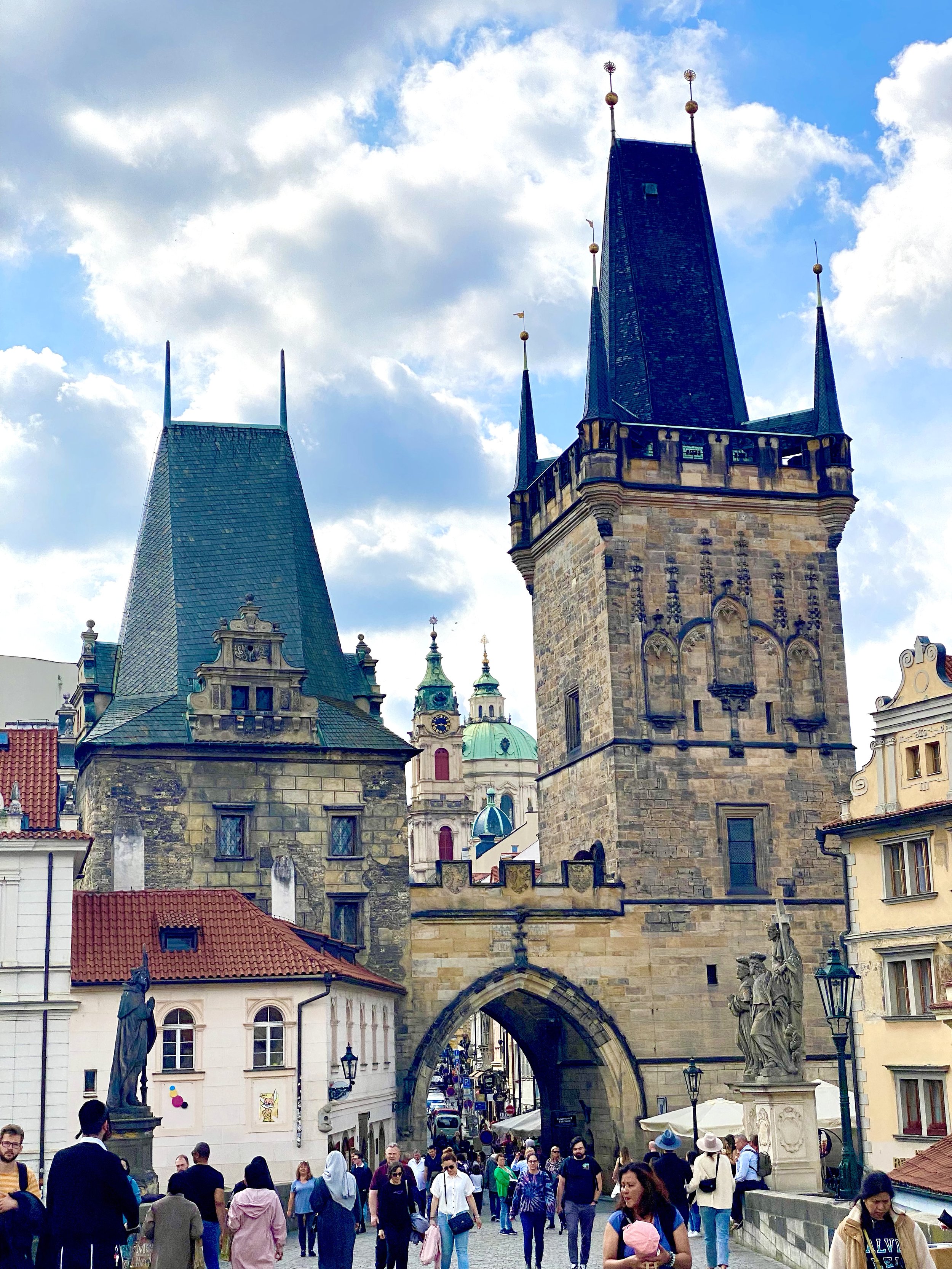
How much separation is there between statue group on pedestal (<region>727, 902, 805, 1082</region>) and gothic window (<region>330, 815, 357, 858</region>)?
14627 mm

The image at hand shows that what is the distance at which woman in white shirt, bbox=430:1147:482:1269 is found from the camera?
15227 mm

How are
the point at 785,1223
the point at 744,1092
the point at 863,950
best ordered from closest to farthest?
the point at 785,1223
the point at 744,1092
the point at 863,950

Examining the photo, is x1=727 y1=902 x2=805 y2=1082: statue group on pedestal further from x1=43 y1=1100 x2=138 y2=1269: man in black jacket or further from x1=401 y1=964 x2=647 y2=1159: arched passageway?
x1=43 y1=1100 x2=138 y2=1269: man in black jacket

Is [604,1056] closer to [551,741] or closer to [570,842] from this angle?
[570,842]

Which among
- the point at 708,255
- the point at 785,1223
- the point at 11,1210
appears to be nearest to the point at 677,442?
the point at 708,255

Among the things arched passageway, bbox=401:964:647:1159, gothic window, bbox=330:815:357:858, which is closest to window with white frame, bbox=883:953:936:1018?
arched passageway, bbox=401:964:647:1159

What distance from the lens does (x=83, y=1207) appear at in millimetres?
8297

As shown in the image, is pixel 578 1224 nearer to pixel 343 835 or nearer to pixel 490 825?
pixel 343 835

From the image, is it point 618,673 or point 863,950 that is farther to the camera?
point 618,673

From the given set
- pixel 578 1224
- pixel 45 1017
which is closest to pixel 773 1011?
pixel 578 1224

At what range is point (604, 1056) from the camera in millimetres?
38156

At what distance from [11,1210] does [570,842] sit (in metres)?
35.0

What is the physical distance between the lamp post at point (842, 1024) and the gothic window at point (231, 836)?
18.6 metres

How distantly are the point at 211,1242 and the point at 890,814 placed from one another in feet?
66.6
